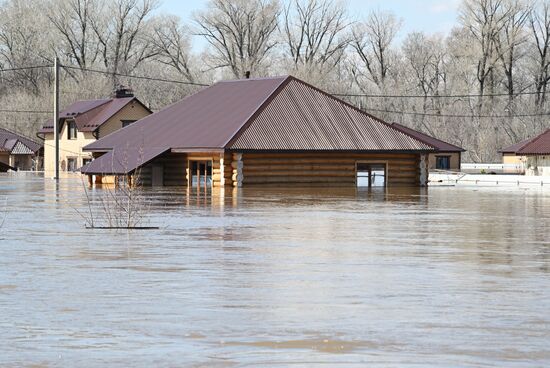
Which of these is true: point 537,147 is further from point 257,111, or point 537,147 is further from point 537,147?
point 257,111

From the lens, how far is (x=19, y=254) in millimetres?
21469

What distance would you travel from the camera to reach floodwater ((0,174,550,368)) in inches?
465

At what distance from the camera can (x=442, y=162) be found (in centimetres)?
10825

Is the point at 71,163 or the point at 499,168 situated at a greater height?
the point at 71,163

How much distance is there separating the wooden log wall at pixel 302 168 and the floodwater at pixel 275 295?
31570 mm

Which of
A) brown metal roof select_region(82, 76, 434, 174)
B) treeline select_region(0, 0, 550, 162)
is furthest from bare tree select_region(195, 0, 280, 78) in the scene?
brown metal roof select_region(82, 76, 434, 174)

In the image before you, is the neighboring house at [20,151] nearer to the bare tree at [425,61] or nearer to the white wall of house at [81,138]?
the white wall of house at [81,138]

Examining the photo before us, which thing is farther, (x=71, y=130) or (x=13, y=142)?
(x=13, y=142)

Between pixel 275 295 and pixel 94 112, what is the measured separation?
92811mm

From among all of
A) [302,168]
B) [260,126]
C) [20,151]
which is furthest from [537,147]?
[20,151]

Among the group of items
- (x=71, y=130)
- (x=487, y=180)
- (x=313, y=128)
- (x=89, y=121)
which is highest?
(x=89, y=121)

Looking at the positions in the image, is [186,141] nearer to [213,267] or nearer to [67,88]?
[213,267]

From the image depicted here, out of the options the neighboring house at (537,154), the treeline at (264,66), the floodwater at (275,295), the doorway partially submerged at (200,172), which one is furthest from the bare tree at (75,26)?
the floodwater at (275,295)

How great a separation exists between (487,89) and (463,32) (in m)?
6.09
